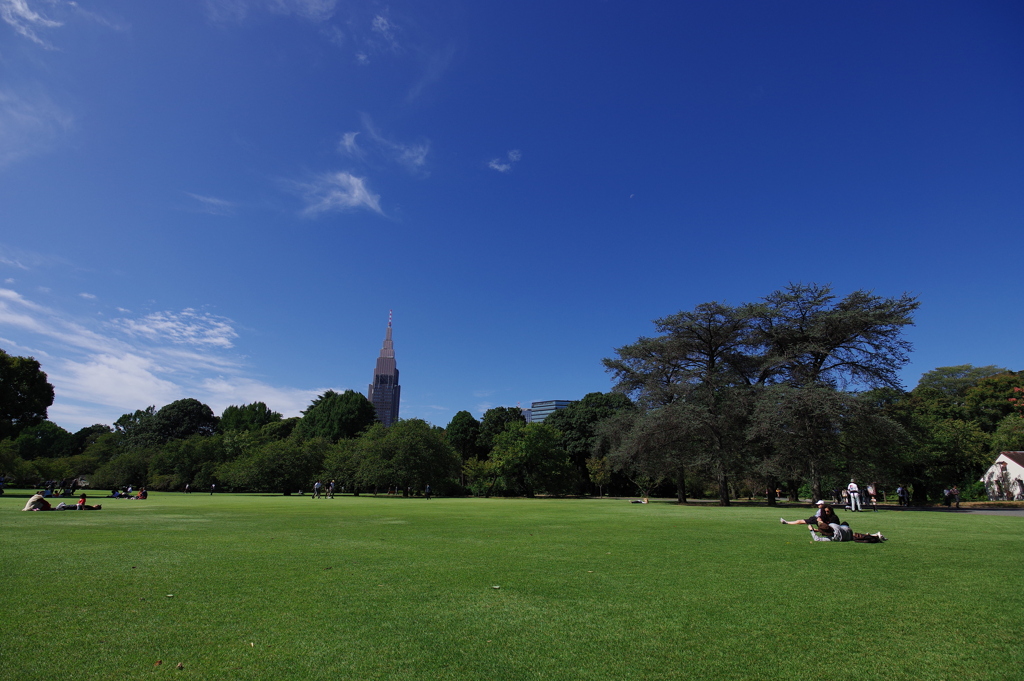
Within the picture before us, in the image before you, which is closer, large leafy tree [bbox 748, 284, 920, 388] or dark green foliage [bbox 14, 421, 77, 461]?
large leafy tree [bbox 748, 284, 920, 388]

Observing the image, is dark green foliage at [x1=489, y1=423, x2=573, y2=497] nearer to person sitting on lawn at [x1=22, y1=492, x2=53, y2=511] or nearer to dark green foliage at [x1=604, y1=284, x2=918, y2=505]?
dark green foliage at [x1=604, y1=284, x2=918, y2=505]

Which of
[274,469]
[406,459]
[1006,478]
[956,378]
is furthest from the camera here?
[956,378]

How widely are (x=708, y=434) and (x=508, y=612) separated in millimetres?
29831

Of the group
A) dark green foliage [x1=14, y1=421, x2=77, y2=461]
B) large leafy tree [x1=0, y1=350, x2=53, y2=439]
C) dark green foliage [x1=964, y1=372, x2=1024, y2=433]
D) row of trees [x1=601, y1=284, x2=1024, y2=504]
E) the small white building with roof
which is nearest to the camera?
row of trees [x1=601, y1=284, x2=1024, y2=504]

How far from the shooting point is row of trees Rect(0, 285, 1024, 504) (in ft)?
98.8

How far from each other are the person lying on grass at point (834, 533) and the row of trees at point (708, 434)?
17.7 metres

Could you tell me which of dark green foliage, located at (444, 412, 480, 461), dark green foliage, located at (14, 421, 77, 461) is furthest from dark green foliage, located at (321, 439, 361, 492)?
dark green foliage, located at (14, 421, 77, 461)

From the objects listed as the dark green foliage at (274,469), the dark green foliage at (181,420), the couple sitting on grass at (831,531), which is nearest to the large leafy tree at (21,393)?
the dark green foliage at (274,469)

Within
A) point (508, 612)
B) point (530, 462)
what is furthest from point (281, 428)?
point (508, 612)

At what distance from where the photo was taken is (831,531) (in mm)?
11906

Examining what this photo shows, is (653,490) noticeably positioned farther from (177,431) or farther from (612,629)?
(177,431)

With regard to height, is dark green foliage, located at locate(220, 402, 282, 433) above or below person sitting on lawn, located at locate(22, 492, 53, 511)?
above

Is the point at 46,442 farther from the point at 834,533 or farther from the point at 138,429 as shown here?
the point at 834,533

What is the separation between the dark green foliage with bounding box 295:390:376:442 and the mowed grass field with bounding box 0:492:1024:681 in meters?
75.5
